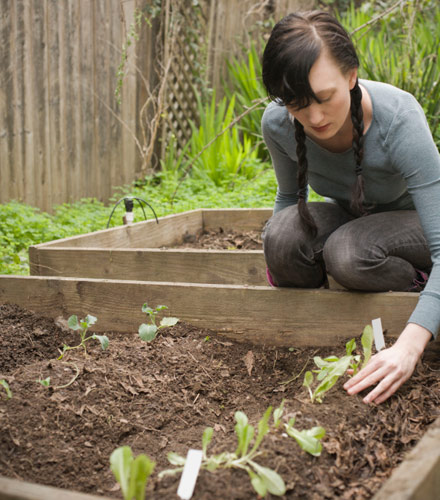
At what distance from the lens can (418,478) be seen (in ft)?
3.29

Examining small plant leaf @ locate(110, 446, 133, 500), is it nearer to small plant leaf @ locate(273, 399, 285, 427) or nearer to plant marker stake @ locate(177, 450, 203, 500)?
plant marker stake @ locate(177, 450, 203, 500)

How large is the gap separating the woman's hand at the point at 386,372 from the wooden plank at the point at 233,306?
0.40m

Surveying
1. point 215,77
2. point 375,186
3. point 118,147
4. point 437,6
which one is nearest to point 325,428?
point 375,186

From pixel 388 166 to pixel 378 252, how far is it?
0.28 meters

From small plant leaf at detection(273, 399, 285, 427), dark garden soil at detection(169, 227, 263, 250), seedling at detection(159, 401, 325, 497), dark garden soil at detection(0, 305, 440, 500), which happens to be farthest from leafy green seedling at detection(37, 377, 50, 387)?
dark garden soil at detection(169, 227, 263, 250)

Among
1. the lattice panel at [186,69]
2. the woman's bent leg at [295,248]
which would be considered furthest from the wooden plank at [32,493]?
the lattice panel at [186,69]

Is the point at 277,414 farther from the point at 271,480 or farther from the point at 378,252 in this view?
the point at 378,252

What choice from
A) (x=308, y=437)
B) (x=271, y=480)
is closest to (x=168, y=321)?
(x=308, y=437)

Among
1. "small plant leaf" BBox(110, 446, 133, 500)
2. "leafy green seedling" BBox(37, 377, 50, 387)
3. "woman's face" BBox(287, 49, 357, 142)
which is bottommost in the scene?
"leafy green seedling" BBox(37, 377, 50, 387)

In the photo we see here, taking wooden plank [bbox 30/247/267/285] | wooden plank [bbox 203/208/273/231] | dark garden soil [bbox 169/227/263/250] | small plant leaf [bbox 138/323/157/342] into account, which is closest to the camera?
small plant leaf [bbox 138/323/157/342]

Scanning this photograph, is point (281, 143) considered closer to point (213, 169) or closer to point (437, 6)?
point (213, 169)

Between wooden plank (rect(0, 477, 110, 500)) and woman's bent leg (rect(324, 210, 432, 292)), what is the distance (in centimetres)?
123

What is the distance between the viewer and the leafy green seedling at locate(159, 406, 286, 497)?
3.75ft

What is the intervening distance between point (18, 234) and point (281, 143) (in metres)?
2.26
